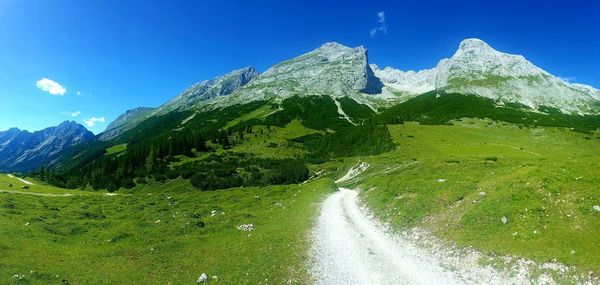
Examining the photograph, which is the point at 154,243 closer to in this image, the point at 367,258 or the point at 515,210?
the point at 367,258

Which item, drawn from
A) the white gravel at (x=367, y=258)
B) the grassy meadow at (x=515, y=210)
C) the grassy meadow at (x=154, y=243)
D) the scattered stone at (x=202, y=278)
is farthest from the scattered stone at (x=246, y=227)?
the scattered stone at (x=202, y=278)

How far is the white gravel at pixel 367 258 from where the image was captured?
23266 mm

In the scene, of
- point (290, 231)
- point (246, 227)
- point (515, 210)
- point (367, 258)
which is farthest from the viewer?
point (246, 227)

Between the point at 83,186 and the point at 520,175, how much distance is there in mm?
169790

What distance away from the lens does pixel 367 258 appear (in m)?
27.0

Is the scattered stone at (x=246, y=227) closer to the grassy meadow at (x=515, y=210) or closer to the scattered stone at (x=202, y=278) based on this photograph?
the grassy meadow at (x=515, y=210)

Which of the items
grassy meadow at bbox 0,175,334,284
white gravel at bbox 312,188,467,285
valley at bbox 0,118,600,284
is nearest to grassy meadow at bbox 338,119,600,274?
valley at bbox 0,118,600,284

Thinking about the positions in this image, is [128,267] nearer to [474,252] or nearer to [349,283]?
[349,283]

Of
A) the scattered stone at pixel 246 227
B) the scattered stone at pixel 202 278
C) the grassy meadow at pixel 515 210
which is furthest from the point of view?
the scattered stone at pixel 246 227

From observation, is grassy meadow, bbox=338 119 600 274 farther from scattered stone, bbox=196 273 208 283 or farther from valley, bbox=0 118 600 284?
scattered stone, bbox=196 273 208 283

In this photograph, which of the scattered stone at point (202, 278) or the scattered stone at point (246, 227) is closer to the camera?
the scattered stone at point (202, 278)

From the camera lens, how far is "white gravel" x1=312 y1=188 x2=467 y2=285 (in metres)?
23.3

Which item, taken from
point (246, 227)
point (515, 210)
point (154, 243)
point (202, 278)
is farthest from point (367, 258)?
point (154, 243)

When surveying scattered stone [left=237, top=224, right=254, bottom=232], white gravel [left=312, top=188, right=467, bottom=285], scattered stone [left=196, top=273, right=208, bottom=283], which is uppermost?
scattered stone [left=237, top=224, right=254, bottom=232]
